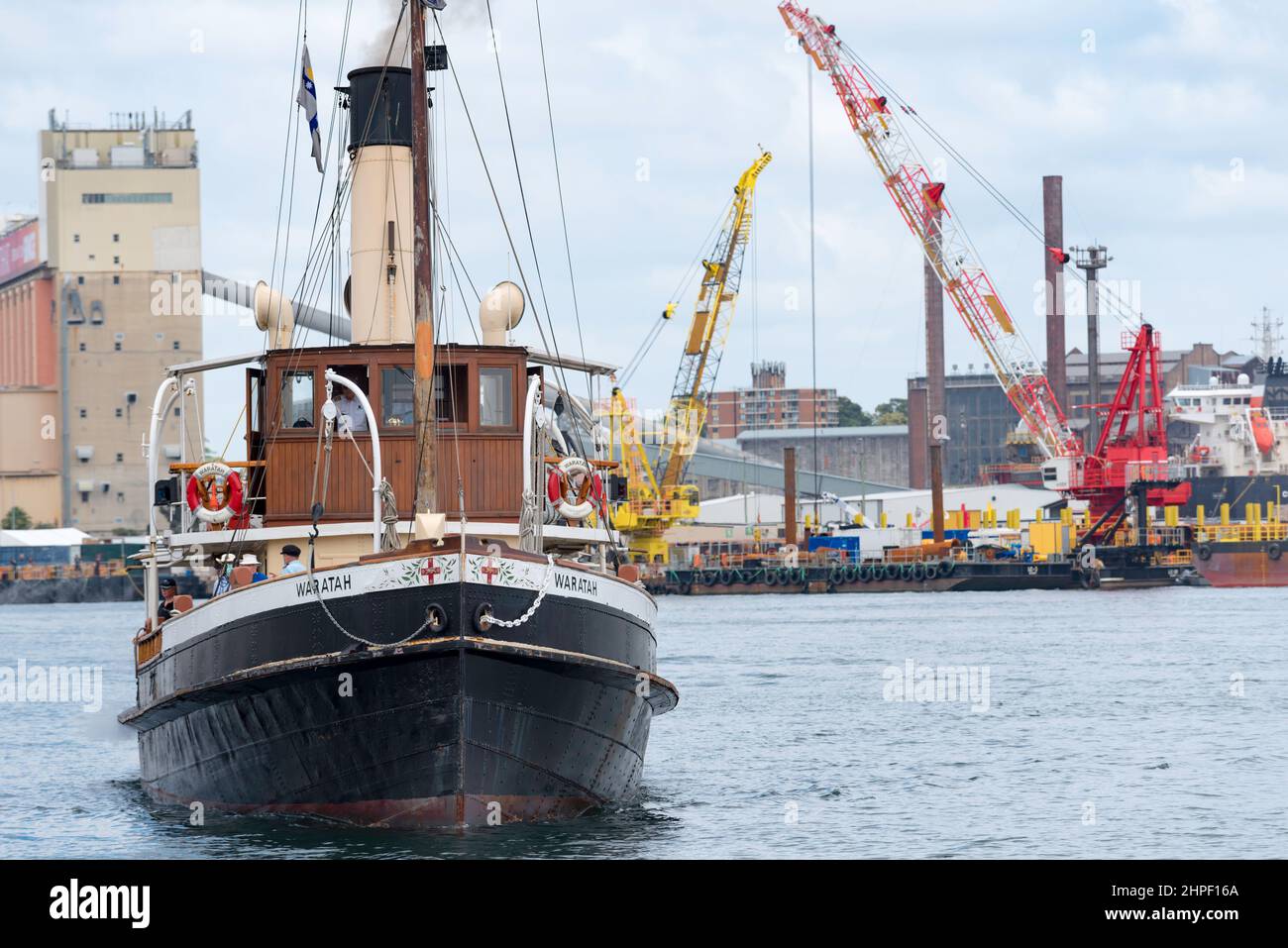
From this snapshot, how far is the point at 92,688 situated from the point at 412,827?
3169 cm

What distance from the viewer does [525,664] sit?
19109mm

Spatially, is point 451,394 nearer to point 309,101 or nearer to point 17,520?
point 309,101

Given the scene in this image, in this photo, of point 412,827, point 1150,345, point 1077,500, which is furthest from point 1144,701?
point 1077,500

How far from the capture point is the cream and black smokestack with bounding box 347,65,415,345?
23.5 m

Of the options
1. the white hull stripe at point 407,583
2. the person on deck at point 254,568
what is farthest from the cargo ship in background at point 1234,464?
the white hull stripe at point 407,583

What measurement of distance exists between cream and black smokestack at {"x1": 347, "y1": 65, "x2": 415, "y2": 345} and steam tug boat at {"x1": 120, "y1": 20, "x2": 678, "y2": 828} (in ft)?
0.10

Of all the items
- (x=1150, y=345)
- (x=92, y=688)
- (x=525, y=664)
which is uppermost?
(x=1150, y=345)

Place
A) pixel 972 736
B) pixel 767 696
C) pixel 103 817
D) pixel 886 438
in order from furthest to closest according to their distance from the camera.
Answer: pixel 886 438, pixel 767 696, pixel 972 736, pixel 103 817

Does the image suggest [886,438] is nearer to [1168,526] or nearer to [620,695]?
[1168,526]

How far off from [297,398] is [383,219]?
2.87 metres

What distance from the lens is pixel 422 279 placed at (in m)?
19.9

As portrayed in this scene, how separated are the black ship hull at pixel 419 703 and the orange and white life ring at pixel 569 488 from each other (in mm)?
1179

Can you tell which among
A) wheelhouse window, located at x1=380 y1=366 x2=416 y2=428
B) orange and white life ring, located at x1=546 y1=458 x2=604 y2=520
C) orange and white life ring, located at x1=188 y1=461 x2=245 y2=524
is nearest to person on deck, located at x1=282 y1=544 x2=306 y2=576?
orange and white life ring, located at x1=188 y1=461 x2=245 y2=524
